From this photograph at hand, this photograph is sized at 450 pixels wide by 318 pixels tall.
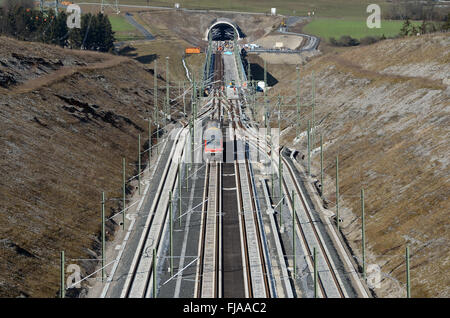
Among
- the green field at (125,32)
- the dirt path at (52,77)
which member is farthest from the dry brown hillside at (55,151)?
the green field at (125,32)

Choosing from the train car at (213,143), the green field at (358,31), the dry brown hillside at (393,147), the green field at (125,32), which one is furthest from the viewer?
the green field at (358,31)

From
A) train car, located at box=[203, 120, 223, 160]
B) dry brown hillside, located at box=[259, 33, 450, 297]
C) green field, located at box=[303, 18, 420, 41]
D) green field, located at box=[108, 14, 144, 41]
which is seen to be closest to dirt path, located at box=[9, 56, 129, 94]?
train car, located at box=[203, 120, 223, 160]

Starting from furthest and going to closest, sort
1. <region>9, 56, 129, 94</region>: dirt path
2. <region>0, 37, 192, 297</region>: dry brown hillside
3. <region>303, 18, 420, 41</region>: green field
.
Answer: <region>303, 18, 420, 41</region>: green field
<region>9, 56, 129, 94</region>: dirt path
<region>0, 37, 192, 297</region>: dry brown hillside

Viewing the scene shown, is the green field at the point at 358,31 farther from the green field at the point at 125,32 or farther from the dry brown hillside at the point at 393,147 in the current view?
the dry brown hillside at the point at 393,147

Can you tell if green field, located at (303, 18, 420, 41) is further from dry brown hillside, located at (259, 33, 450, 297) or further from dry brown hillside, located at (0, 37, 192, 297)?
dry brown hillside, located at (0, 37, 192, 297)

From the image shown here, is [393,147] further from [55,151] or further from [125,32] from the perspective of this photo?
[125,32]

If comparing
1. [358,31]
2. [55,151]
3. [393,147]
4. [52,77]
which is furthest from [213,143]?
[358,31]

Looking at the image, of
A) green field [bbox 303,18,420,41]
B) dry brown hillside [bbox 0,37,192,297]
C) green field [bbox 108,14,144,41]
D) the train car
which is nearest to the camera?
dry brown hillside [bbox 0,37,192,297]

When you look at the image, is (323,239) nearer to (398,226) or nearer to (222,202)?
(398,226)
